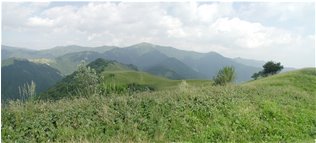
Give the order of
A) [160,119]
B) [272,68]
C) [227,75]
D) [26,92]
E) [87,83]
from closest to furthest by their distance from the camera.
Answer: [26,92]
[160,119]
[87,83]
[227,75]
[272,68]

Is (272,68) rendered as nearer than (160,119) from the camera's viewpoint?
No

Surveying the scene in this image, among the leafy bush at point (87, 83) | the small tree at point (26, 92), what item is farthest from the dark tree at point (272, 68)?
the small tree at point (26, 92)

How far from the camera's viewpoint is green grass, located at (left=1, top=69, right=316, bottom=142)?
9.98 m

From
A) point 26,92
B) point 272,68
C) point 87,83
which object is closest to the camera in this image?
point 26,92

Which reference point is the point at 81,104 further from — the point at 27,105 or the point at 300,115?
the point at 300,115

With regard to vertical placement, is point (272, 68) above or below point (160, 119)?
above

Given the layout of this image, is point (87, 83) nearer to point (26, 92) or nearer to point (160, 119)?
point (26, 92)

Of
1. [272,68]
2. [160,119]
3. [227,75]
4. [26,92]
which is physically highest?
[272,68]

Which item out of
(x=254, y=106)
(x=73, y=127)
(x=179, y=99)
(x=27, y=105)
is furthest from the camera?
(x=254, y=106)

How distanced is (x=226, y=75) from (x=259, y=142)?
56.4 ft

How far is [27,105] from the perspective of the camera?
1132 cm

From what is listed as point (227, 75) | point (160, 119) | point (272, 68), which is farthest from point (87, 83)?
point (272, 68)

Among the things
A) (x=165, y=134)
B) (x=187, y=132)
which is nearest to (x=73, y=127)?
(x=165, y=134)

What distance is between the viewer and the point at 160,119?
1166 centimetres
